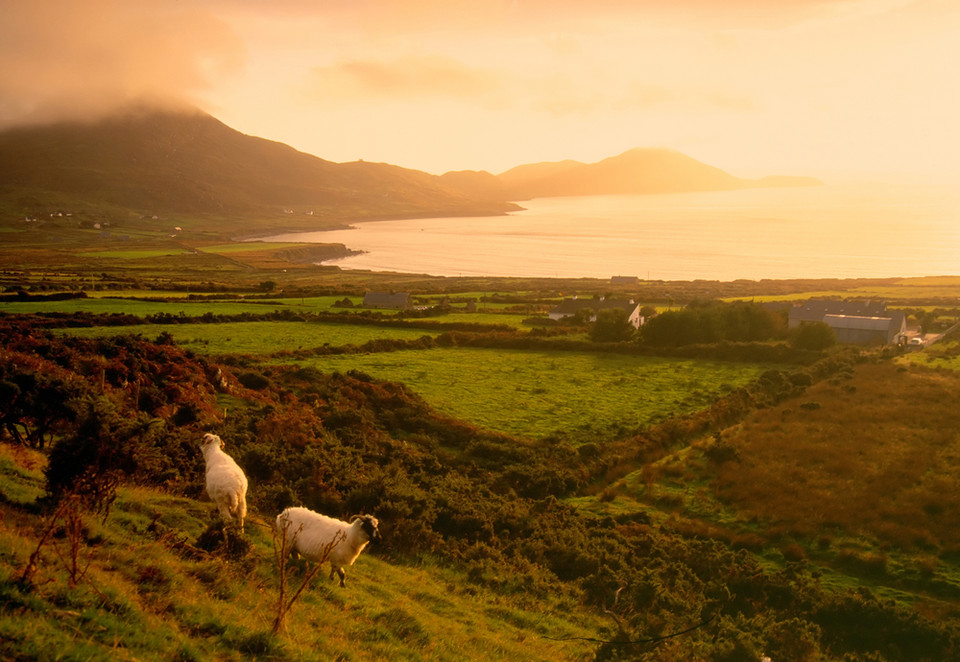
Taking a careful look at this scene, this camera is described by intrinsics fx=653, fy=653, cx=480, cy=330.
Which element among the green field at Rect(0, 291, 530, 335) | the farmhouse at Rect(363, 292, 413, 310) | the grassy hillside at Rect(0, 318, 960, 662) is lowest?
the grassy hillside at Rect(0, 318, 960, 662)

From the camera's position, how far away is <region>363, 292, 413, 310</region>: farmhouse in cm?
7250

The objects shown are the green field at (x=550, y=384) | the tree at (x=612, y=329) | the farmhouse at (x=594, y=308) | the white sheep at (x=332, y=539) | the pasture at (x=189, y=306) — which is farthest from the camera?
the farmhouse at (x=594, y=308)

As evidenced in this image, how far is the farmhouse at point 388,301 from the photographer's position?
72.5 metres

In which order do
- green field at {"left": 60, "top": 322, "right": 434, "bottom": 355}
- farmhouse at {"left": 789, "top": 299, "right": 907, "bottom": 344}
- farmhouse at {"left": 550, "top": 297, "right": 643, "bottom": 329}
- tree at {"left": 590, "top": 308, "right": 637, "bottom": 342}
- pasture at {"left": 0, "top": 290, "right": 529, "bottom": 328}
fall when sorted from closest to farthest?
green field at {"left": 60, "top": 322, "right": 434, "bottom": 355}
tree at {"left": 590, "top": 308, "right": 637, "bottom": 342}
pasture at {"left": 0, "top": 290, "right": 529, "bottom": 328}
farmhouse at {"left": 789, "top": 299, "right": 907, "bottom": 344}
farmhouse at {"left": 550, "top": 297, "right": 643, "bottom": 329}

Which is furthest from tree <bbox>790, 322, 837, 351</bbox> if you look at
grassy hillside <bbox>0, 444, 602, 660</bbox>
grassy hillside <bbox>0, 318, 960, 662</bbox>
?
grassy hillside <bbox>0, 444, 602, 660</bbox>

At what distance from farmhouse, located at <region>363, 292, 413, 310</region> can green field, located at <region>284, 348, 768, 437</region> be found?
23.2 m

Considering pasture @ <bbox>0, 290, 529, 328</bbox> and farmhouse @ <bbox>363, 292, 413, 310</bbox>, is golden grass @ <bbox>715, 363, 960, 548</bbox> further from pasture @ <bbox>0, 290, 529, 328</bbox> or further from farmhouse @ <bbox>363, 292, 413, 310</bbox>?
farmhouse @ <bbox>363, 292, 413, 310</bbox>

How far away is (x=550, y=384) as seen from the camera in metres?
40.8

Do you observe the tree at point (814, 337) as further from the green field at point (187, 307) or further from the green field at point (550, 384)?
the green field at point (187, 307)

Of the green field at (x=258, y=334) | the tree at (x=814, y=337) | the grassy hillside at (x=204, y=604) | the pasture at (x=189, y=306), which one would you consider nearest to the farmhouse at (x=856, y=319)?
the tree at (x=814, y=337)

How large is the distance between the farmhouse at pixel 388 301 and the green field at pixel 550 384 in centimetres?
2325

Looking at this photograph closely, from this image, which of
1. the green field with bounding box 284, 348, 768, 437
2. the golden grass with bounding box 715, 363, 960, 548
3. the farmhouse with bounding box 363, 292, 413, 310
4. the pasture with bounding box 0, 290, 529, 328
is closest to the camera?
the golden grass with bounding box 715, 363, 960, 548

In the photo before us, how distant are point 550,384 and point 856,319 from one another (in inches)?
1550

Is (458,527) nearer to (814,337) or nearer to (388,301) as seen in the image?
(814,337)
